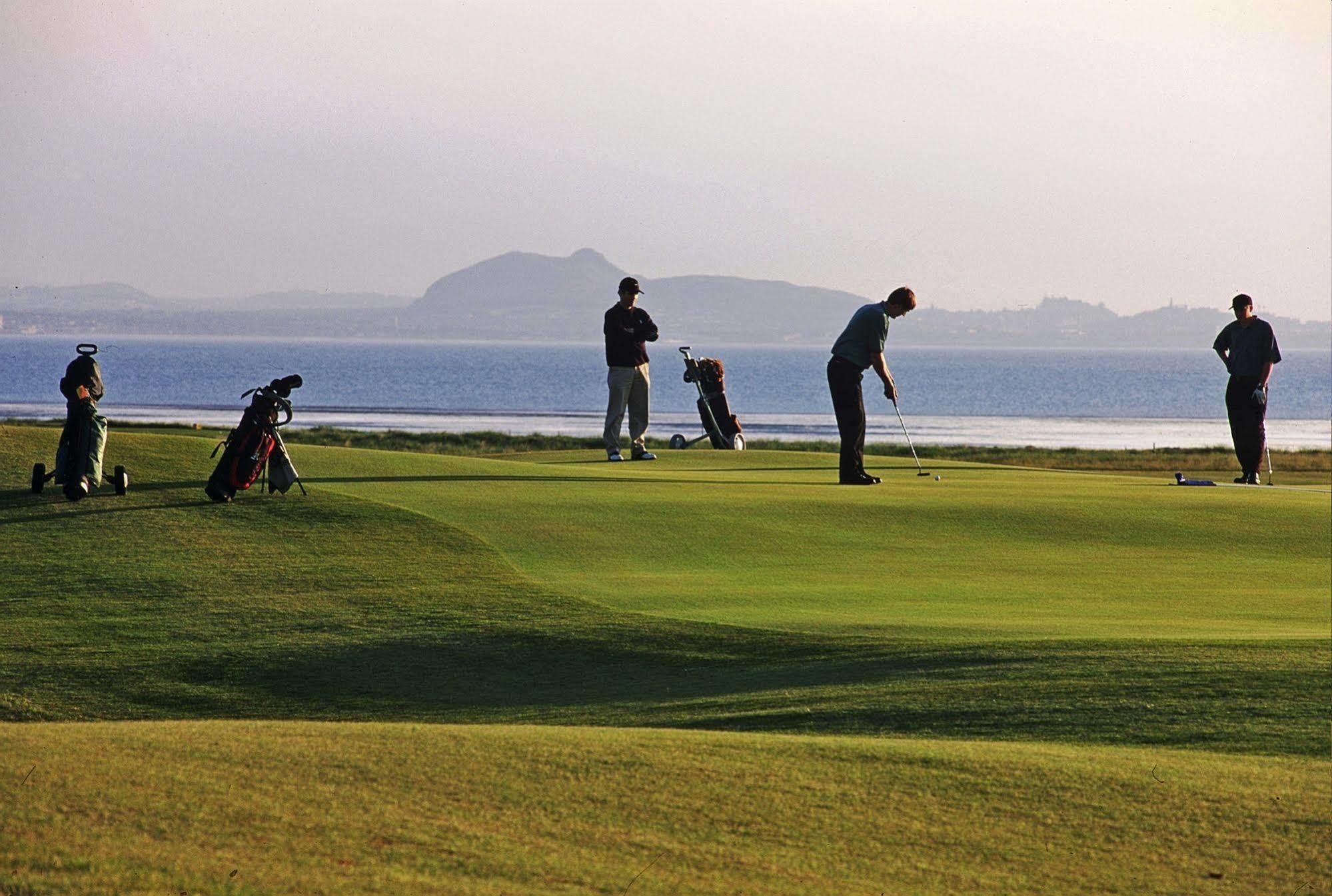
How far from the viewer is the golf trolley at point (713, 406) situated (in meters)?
28.0

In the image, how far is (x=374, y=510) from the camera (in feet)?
46.2

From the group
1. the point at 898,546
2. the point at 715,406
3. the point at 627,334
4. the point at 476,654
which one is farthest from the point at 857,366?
the point at 715,406

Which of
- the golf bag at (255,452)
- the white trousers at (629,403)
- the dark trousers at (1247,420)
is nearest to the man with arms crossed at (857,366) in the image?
the white trousers at (629,403)

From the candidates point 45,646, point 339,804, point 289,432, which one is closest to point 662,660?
point 45,646

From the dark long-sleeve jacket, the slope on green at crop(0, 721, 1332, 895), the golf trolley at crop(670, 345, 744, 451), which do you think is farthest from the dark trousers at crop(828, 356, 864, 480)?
the slope on green at crop(0, 721, 1332, 895)

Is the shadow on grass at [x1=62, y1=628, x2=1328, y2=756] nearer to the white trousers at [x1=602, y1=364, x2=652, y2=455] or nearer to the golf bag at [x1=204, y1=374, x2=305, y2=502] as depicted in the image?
the golf bag at [x1=204, y1=374, x2=305, y2=502]

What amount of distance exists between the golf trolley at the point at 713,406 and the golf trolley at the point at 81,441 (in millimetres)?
14515

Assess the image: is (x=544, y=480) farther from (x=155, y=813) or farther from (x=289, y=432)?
(x=289, y=432)

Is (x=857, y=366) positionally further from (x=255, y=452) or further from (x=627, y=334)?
(x=255, y=452)

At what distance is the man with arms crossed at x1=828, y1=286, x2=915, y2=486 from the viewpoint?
56.4 ft

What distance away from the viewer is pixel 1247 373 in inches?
796

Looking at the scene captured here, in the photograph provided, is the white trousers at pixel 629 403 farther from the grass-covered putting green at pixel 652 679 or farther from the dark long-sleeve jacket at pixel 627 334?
the grass-covered putting green at pixel 652 679

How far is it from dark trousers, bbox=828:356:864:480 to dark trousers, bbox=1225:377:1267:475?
5808mm

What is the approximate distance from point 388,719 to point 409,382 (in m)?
148
